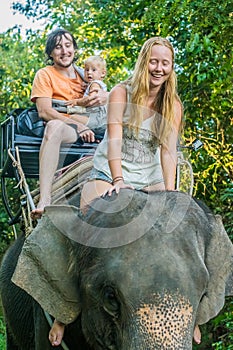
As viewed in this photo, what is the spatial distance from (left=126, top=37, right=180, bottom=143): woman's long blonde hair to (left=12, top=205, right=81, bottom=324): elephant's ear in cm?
75

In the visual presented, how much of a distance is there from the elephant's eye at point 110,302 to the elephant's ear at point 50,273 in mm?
299

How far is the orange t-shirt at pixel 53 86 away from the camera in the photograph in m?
6.04

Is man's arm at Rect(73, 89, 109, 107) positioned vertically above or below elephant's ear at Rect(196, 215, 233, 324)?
above

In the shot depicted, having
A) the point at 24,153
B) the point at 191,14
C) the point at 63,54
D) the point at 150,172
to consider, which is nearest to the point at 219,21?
the point at 191,14

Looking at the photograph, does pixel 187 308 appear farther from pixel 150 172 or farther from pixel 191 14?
pixel 191 14

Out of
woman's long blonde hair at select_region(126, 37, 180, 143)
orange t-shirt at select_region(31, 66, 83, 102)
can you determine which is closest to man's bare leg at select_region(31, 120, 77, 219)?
orange t-shirt at select_region(31, 66, 83, 102)

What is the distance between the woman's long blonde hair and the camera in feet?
14.5

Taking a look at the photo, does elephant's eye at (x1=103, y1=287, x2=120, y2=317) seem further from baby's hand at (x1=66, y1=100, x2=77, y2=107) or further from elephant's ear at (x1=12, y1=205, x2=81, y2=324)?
baby's hand at (x1=66, y1=100, x2=77, y2=107)

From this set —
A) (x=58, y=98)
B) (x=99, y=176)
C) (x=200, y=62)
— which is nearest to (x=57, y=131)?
(x=58, y=98)

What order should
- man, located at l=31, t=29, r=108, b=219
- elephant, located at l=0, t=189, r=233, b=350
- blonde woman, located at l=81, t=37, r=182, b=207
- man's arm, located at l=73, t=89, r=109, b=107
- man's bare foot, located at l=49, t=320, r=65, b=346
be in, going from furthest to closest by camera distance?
man's arm, located at l=73, t=89, r=109, b=107 < man, located at l=31, t=29, r=108, b=219 < blonde woman, located at l=81, t=37, r=182, b=207 < man's bare foot, located at l=49, t=320, r=65, b=346 < elephant, located at l=0, t=189, r=233, b=350

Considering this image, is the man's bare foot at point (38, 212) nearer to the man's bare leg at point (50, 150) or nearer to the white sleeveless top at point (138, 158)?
the man's bare leg at point (50, 150)

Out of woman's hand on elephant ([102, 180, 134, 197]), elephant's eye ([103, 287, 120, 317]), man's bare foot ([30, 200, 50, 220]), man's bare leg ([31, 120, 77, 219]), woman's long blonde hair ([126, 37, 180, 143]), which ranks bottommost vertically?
elephant's eye ([103, 287, 120, 317])

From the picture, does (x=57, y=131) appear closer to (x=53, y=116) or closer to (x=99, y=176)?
(x=53, y=116)

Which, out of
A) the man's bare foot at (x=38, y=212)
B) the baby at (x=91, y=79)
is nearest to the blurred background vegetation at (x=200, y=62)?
the baby at (x=91, y=79)
